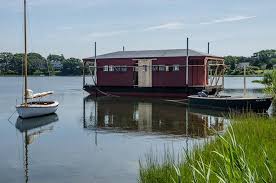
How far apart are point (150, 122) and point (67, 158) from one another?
380 inches

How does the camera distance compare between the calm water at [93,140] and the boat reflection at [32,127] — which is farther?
the boat reflection at [32,127]

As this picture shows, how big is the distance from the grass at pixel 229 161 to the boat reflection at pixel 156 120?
509 cm

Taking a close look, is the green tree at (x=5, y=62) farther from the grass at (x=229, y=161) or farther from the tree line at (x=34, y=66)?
the grass at (x=229, y=161)

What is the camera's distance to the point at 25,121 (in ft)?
81.1

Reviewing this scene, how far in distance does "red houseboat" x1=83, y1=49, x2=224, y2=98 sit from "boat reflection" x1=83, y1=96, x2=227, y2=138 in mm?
7824

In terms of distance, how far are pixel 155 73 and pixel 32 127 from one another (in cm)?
2053

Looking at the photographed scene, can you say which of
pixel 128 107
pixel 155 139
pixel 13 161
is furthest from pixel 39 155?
pixel 128 107

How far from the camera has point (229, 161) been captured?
4184mm

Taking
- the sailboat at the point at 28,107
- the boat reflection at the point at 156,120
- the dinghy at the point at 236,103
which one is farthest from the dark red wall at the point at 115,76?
the sailboat at the point at 28,107

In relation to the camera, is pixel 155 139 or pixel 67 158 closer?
pixel 67 158

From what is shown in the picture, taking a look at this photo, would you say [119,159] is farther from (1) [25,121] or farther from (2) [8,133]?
(1) [25,121]

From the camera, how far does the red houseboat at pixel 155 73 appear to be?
3944 centimetres

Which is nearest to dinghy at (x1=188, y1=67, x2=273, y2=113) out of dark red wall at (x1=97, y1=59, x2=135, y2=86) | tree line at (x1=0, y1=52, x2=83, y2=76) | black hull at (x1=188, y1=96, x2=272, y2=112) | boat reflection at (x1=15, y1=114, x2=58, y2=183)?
black hull at (x1=188, y1=96, x2=272, y2=112)

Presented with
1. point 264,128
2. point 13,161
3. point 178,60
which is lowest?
point 13,161
